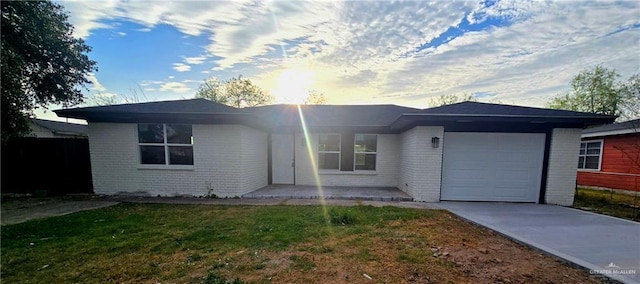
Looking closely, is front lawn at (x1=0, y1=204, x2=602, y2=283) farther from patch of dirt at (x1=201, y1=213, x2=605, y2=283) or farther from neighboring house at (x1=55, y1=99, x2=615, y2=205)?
neighboring house at (x1=55, y1=99, x2=615, y2=205)

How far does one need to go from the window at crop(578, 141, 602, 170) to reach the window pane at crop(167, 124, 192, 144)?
1696 centimetres

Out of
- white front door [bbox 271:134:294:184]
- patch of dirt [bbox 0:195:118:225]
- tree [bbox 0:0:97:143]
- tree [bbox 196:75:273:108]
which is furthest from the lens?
tree [bbox 196:75:273:108]

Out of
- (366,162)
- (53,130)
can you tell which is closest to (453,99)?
(366,162)

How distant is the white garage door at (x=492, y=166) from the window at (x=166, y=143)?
8.13m

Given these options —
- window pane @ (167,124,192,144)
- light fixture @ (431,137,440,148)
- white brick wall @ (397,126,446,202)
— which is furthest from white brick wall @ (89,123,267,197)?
light fixture @ (431,137,440,148)

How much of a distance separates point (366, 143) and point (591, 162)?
11.3 m

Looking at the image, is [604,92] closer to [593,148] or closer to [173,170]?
[593,148]

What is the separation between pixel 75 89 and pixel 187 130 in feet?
22.3

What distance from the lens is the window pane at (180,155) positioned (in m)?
7.48

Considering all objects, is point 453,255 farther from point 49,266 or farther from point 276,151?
point 276,151

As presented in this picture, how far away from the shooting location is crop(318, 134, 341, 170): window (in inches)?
372

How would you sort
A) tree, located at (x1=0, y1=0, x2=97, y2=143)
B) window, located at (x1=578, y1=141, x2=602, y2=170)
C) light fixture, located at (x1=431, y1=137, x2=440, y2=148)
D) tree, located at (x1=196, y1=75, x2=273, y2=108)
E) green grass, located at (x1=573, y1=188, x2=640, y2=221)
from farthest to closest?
tree, located at (x1=196, y1=75, x2=273, y2=108) → window, located at (x1=578, y1=141, x2=602, y2=170) → light fixture, located at (x1=431, y1=137, x2=440, y2=148) → tree, located at (x1=0, y1=0, x2=97, y2=143) → green grass, located at (x1=573, y1=188, x2=640, y2=221)

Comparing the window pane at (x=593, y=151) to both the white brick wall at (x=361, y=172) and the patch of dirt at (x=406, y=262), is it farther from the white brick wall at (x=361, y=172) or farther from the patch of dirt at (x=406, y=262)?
the patch of dirt at (x=406, y=262)

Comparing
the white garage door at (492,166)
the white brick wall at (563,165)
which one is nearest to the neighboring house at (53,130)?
the white garage door at (492,166)
